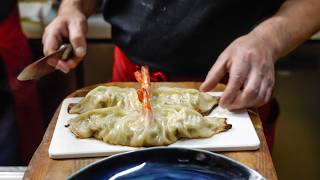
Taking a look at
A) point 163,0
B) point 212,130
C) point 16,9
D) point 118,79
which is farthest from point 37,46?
point 212,130

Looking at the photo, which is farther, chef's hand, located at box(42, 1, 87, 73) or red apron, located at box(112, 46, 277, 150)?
red apron, located at box(112, 46, 277, 150)

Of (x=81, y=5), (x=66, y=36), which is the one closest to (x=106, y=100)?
(x=66, y=36)

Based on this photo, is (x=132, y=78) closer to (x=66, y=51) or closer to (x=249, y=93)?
(x=66, y=51)

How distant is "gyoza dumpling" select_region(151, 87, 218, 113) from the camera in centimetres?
123

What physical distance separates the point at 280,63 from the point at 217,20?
2.52 feet

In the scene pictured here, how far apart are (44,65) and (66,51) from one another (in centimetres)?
8

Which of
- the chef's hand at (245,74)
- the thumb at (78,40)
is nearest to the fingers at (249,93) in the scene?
the chef's hand at (245,74)

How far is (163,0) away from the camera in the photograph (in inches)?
55.5

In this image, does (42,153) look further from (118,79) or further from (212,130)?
(118,79)

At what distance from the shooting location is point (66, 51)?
4.43ft

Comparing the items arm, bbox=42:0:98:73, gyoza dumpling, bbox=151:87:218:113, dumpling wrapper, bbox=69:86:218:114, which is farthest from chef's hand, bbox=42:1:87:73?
gyoza dumpling, bbox=151:87:218:113

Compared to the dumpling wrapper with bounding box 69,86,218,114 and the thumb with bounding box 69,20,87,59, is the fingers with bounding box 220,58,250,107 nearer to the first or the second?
the dumpling wrapper with bounding box 69,86,218,114

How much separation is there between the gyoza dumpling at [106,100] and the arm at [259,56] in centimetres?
17

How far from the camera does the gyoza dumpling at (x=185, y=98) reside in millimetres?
1233
